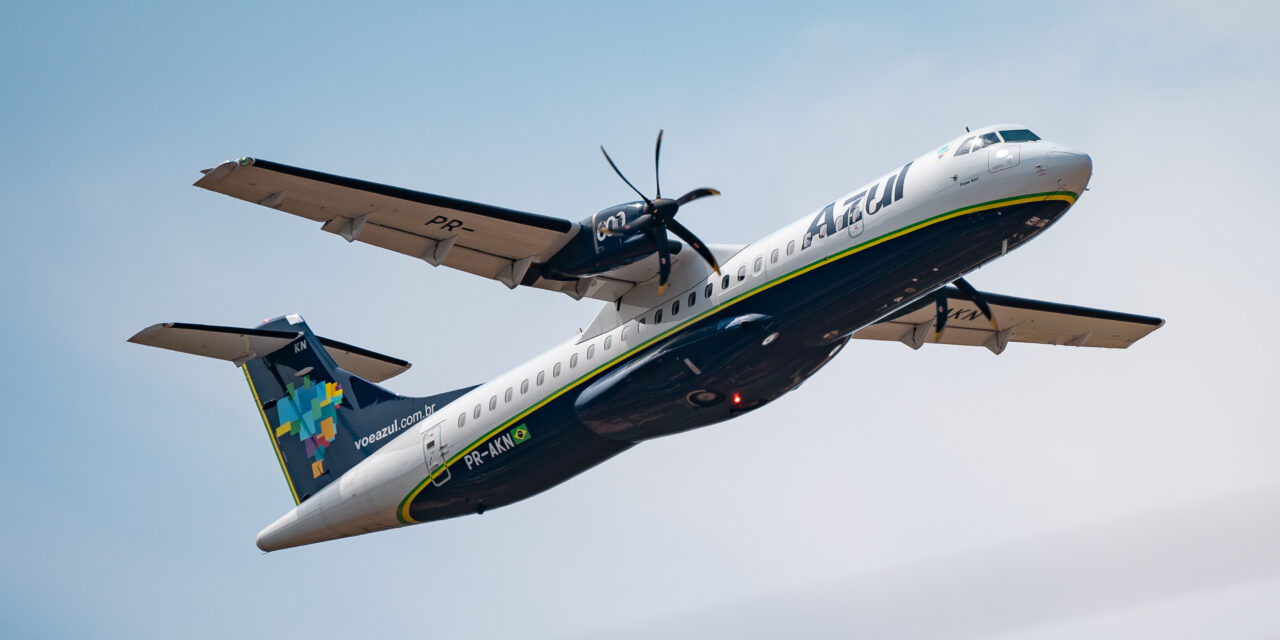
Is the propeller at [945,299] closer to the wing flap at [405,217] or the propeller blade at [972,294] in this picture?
the propeller blade at [972,294]

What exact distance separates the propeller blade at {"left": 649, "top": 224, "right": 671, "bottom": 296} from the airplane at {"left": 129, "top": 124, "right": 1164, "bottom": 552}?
3 centimetres

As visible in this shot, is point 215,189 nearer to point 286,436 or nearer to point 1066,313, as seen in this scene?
point 286,436

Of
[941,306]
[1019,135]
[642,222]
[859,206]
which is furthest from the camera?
[941,306]

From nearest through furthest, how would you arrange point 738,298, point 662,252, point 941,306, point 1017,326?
1. point 738,298
2. point 662,252
3. point 941,306
4. point 1017,326

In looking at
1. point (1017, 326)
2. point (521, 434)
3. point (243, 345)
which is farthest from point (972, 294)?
point (243, 345)

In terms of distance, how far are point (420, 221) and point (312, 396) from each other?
18.2ft

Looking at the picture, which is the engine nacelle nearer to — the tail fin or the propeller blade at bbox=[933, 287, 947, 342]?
the tail fin

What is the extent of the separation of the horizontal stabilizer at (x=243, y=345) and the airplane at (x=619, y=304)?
5 centimetres

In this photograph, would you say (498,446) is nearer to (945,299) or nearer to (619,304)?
(619,304)

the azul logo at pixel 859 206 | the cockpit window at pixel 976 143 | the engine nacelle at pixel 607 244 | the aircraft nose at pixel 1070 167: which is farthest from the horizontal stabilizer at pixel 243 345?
the aircraft nose at pixel 1070 167

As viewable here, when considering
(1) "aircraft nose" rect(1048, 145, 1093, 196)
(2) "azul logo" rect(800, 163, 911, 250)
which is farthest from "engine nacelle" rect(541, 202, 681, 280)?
(1) "aircraft nose" rect(1048, 145, 1093, 196)

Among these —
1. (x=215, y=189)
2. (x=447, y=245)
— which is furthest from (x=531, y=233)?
(x=215, y=189)

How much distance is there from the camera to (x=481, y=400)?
1864 cm

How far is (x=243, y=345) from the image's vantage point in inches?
818
